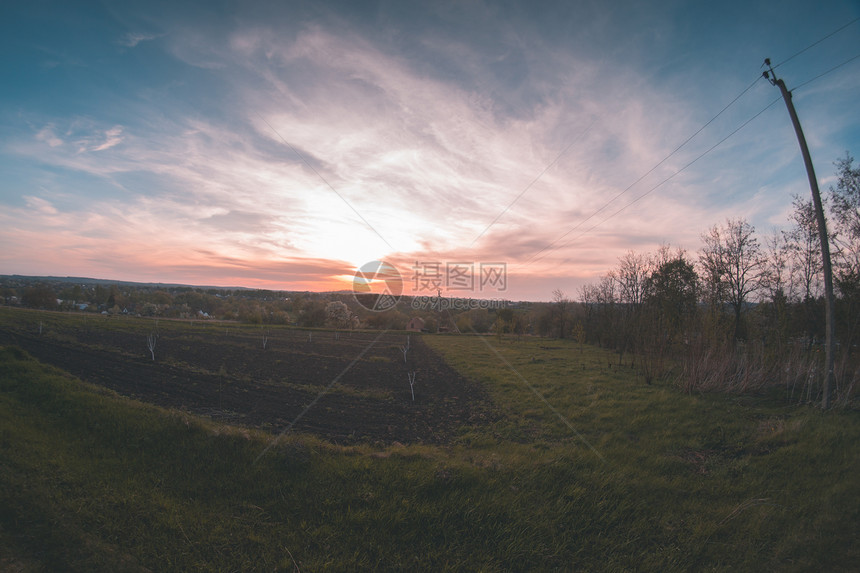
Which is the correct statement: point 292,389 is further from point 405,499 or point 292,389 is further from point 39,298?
point 39,298

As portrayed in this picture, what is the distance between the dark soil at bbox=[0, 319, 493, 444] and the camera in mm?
7500

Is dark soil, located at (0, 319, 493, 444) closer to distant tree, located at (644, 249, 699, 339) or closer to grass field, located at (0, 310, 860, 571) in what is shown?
grass field, located at (0, 310, 860, 571)

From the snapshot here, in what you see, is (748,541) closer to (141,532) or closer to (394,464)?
(394,464)

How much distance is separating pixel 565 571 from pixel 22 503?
606 centimetres

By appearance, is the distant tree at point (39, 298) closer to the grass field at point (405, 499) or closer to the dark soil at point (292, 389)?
the dark soil at point (292, 389)

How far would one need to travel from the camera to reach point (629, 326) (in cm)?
1948

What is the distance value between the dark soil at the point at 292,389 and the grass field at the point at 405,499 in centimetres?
164

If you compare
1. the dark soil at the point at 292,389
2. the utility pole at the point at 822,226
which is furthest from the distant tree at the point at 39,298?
the utility pole at the point at 822,226

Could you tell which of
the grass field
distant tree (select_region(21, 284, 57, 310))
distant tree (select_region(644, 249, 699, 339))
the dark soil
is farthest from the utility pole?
distant tree (select_region(21, 284, 57, 310))

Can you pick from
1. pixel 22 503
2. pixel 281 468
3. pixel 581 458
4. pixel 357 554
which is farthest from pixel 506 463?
pixel 22 503

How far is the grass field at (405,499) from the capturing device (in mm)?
3191

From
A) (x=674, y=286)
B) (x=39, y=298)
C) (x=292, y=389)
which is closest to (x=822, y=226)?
(x=292, y=389)

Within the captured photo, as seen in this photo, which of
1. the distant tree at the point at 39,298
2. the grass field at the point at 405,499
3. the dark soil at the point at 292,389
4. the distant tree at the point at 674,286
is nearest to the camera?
the grass field at the point at 405,499

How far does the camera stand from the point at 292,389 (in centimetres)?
1080
